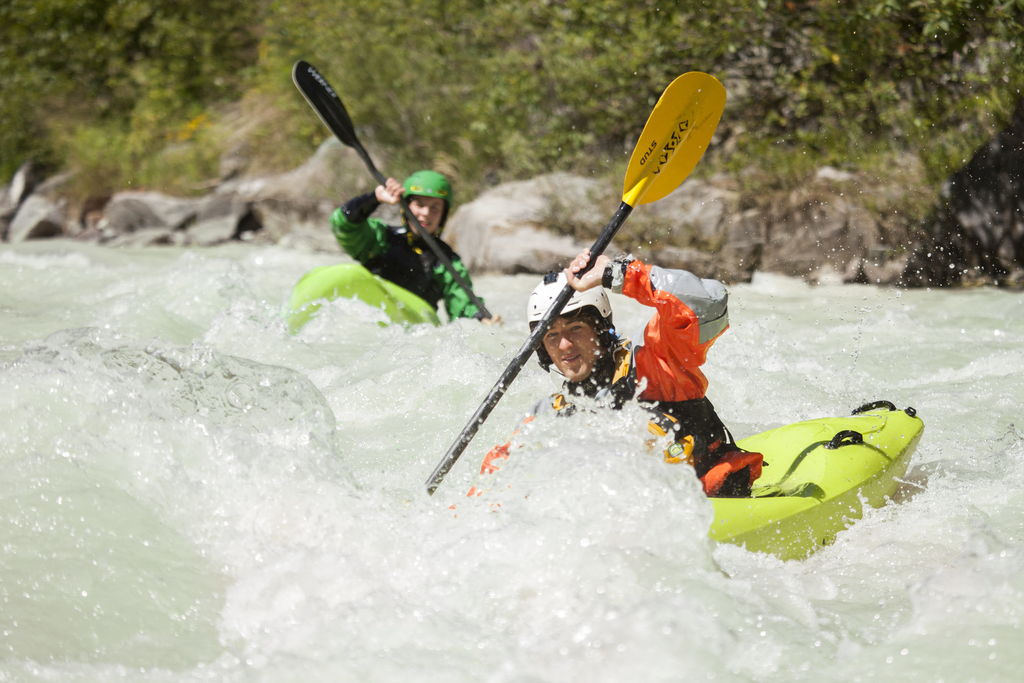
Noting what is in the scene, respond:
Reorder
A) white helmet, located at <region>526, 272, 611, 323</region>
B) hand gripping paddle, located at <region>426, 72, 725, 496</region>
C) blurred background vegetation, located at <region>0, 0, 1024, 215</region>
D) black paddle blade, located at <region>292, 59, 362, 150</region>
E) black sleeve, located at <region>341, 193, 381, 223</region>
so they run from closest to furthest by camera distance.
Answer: white helmet, located at <region>526, 272, 611, 323</region>
hand gripping paddle, located at <region>426, 72, 725, 496</region>
black sleeve, located at <region>341, 193, 381, 223</region>
black paddle blade, located at <region>292, 59, 362, 150</region>
blurred background vegetation, located at <region>0, 0, 1024, 215</region>

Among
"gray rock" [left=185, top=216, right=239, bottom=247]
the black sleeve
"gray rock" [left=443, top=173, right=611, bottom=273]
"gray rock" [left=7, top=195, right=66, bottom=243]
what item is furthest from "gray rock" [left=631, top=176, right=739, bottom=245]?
"gray rock" [left=7, top=195, right=66, bottom=243]

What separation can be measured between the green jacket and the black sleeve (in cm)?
21

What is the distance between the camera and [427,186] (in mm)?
4773

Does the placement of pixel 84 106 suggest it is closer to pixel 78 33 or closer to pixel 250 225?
pixel 78 33

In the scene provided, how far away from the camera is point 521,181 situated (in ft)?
27.2

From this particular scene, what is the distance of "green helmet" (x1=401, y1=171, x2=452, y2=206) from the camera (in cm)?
476

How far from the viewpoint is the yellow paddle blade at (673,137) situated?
2785 mm

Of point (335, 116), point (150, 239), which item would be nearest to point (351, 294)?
point (335, 116)

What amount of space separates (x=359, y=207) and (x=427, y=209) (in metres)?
0.42

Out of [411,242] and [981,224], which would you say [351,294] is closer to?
[411,242]

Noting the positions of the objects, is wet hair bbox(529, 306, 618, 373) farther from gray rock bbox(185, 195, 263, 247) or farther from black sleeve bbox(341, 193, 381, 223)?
gray rock bbox(185, 195, 263, 247)

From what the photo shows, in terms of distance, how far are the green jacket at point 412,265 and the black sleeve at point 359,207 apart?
21 centimetres

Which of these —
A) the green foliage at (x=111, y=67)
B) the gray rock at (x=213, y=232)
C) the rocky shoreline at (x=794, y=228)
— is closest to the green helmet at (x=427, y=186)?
the rocky shoreline at (x=794, y=228)

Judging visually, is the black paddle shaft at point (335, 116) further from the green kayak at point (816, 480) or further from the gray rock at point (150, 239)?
the gray rock at point (150, 239)
